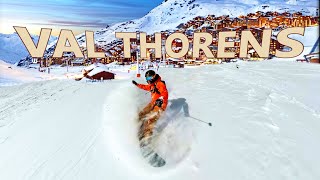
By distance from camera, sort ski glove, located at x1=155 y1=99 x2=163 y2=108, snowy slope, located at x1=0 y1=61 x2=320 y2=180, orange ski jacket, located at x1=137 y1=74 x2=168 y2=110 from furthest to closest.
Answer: orange ski jacket, located at x1=137 y1=74 x2=168 y2=110
ski glove, located at x1=155 y1=99 x2=163 y2=108
snowy slope, located at x1=0 y1=61 x2=320 y2=180

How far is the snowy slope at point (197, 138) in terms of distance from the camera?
6156 millimetres

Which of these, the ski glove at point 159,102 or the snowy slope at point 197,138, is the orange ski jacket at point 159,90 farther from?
the snowy slope at point 197,138

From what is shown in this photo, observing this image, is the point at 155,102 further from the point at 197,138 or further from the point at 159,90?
the point at 197,138

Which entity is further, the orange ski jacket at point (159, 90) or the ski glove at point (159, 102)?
the orange ski jacket at point (159, 90)

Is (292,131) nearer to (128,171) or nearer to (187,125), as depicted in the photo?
(187,125)

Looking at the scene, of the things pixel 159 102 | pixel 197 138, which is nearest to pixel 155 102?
pixel 159 102

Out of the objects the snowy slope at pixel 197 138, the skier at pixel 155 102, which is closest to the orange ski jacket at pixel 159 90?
the skier at pixel 155 102

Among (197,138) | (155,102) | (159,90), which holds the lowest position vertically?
(197,138)

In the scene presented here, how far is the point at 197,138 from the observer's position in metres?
7.09

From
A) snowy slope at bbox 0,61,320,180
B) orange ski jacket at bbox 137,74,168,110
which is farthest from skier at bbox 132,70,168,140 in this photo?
snowy slope at bbox 0,61,320,180

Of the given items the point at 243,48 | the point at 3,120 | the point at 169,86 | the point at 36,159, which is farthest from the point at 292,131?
the point at 243,48

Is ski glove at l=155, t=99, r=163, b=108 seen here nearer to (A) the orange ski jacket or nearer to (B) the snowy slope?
(A) the orange ski jacket

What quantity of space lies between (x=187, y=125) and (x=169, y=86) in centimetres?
422

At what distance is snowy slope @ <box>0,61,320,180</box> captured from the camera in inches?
Result: 242
